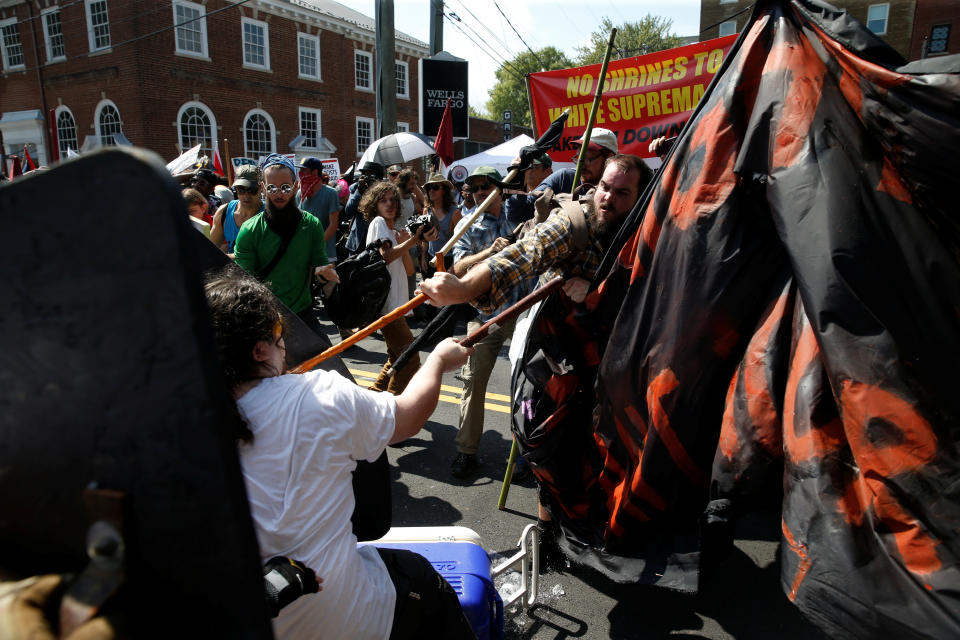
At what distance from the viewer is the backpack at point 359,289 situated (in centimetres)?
438

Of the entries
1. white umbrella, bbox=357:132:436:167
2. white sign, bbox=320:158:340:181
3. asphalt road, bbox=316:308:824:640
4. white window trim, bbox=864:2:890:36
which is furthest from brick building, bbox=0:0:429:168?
white window trim, bbox=864:2:890:36

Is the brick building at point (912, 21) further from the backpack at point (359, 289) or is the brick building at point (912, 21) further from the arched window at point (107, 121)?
the backpack at point (359, 289)

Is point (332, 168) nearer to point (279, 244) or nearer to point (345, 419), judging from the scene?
point (279, 244)

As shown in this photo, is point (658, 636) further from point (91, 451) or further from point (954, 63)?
point (91, 451)

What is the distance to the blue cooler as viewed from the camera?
6.50 ft

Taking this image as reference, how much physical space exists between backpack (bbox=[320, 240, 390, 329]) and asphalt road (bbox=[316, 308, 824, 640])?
1.19m

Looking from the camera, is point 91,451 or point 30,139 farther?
point 30,139

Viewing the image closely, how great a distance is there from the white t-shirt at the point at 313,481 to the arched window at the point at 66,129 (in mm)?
26793

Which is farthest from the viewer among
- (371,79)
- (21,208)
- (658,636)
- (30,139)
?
(371,79)

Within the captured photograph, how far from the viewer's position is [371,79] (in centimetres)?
2875

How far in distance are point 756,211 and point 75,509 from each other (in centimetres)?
194

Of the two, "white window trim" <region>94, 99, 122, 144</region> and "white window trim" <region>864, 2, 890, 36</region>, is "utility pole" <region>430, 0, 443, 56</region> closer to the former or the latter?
"white window trim" <region>94, 99, 122, 144</region>

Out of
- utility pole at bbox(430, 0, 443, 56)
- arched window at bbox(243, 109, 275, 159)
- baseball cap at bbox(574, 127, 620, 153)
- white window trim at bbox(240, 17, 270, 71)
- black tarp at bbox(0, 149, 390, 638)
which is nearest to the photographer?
black tarp at bbox(0, 149, 390, 638)

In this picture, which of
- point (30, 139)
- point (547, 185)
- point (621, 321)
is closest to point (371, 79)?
point (30, 139)
